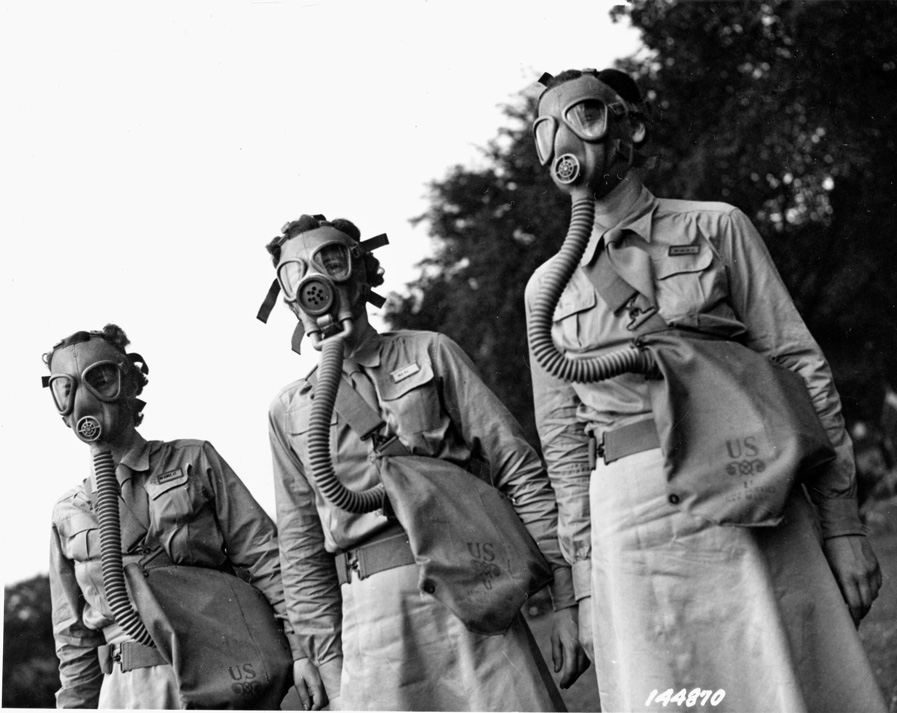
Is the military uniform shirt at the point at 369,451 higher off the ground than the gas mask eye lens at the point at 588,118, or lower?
lower

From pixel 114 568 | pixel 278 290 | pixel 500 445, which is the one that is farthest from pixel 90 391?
pixel 500 445

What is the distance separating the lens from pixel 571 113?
15.6 ft

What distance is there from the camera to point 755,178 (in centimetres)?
678

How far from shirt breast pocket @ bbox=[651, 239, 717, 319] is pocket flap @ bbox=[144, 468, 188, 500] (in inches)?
76.6

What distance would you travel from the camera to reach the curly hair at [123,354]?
19.0 ft

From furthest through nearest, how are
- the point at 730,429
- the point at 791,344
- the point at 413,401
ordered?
the point at 413,401
the point at 791,344
the point at 730,429

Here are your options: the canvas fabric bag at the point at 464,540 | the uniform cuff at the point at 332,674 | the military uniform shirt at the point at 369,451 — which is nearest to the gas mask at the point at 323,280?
the military uniform shirt at the point at 369,451

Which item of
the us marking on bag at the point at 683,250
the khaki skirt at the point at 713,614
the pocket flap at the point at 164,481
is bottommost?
the khaki skirt at the point at 713,614

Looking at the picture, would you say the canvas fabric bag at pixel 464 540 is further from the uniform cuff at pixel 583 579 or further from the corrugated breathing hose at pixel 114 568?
the corrugated breathing hose at pixel 114 568

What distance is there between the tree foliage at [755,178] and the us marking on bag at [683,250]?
1.99 metres

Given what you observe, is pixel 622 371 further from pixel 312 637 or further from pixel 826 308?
pixel 826 308

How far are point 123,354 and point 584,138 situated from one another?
2054mm

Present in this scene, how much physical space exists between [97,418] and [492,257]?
2003 millimetres

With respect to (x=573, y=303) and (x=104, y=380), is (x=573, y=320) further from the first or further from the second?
(x=104, y=380)
